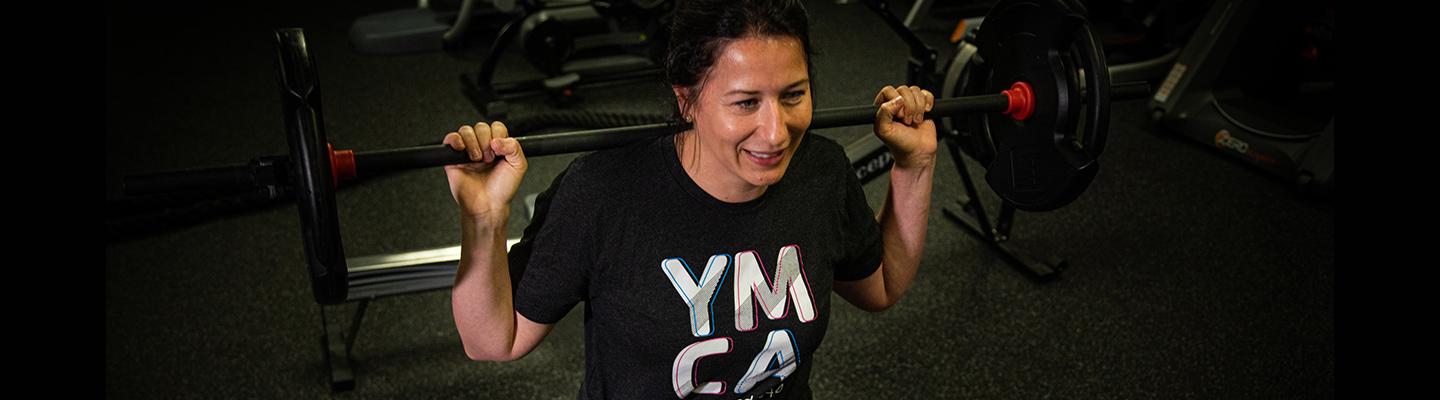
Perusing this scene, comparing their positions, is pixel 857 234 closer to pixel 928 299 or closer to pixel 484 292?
pixel 484 292

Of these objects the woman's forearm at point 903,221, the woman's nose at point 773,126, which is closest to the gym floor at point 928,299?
the woman's forearm at point 903,221

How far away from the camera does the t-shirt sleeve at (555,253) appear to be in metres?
1.24

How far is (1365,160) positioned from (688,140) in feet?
8.13

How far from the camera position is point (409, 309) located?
275 centimetres

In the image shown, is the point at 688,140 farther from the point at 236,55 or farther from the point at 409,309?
the point at 236,55

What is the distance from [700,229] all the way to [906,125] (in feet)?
1.16

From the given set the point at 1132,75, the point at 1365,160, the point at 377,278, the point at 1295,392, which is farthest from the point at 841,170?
the point at 1132,75

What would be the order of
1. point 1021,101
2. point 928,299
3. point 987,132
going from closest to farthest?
point 1021,101, point 987,132, point 928,299

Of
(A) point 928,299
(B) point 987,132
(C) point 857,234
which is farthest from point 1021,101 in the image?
(A) point 928,299

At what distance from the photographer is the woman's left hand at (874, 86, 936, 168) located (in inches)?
54.9

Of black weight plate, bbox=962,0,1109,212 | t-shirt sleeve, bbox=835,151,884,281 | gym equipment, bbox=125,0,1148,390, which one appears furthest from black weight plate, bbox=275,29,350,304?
black weight plate, bbox=962,0,1109,212

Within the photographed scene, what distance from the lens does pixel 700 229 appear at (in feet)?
4.14

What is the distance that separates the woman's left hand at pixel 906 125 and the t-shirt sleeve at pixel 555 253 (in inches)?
16.7

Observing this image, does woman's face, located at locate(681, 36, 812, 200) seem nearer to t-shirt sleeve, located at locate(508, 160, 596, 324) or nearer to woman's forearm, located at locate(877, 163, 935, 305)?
t-shirt sleeve, located at locate(508, 160, 596, 324)
